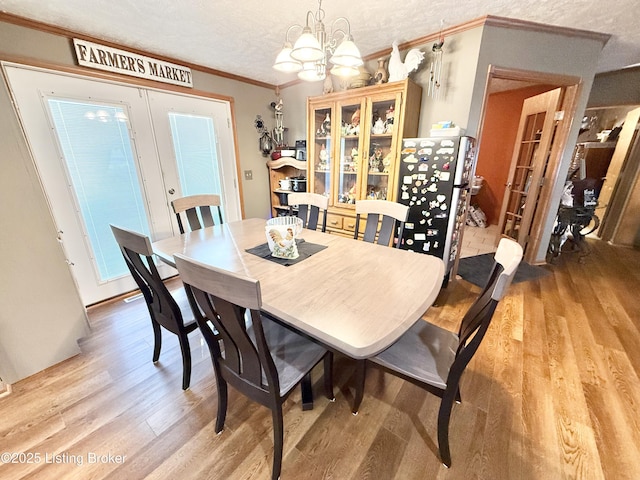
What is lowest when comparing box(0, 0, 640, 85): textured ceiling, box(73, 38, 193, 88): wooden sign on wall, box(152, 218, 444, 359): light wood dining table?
box(152, 218, 444, 359): light wood dining table

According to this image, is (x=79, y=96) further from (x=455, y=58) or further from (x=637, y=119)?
(x=637, y=119)

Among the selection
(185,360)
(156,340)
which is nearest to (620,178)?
(185,360)

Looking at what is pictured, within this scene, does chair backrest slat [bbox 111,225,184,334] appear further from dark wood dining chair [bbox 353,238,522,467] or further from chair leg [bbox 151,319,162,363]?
dark wood dining chair [bbox 353,238,522,467]

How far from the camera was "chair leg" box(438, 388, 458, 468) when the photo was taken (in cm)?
109

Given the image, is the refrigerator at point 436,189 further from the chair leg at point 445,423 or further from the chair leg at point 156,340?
the chair leg at point 156,340

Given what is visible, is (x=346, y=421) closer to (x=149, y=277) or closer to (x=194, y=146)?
(x=149, y=277)

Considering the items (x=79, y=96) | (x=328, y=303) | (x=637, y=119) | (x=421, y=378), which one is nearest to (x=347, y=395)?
(x=421, y=378)

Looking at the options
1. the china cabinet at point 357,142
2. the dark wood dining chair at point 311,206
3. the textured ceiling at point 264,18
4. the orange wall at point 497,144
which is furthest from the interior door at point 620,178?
the dark wood dining chair at point 311,206

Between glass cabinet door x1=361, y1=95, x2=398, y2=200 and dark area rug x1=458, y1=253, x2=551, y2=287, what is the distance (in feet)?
4.47

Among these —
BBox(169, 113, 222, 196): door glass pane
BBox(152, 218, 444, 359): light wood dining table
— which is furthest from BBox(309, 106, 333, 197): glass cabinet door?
BBox(152, 218, 444, 359): light wood dining table

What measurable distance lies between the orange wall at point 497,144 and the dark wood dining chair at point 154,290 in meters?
5.05

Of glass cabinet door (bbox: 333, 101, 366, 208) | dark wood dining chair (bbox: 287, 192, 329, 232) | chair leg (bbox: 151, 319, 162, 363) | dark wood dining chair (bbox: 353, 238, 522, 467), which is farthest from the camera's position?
glass cabinet door (bbox: 333, 101, 366, 208)

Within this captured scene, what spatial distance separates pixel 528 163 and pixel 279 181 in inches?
134

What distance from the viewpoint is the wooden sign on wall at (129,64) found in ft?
6.93
